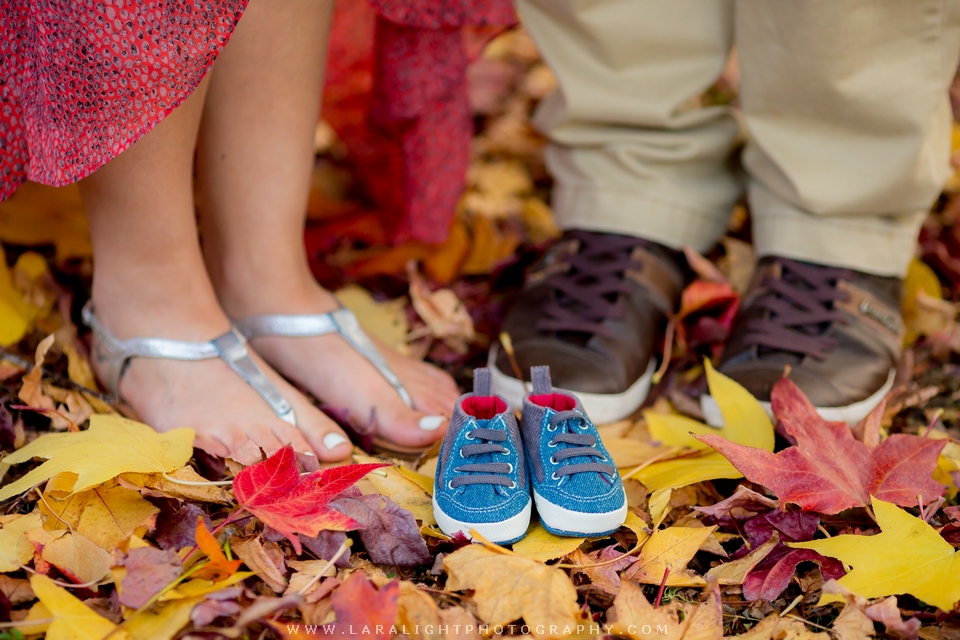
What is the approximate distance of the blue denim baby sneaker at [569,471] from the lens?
84cm

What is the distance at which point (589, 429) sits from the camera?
94cm

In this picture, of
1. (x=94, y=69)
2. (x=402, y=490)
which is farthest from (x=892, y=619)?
(x=94, y=69)

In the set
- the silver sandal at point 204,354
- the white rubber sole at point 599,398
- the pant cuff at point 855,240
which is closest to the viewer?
the silver sandal at point 204,354

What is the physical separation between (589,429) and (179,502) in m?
0.49

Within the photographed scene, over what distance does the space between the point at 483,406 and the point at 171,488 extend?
38cm

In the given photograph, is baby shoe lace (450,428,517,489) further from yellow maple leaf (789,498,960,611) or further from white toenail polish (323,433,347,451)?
yellow maple leaf (789,498,960,611)

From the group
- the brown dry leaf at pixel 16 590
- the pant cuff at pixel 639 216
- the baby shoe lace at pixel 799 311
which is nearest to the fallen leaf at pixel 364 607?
the brown dry leaf at pixel 16 590

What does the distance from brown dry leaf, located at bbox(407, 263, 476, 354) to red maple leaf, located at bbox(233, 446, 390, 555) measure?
60cm

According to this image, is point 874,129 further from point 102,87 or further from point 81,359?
point 81,359

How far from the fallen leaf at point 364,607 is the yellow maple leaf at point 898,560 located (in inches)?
16.2

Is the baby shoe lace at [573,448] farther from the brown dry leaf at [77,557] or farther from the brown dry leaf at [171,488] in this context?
the brown dry leaf at [77,557]

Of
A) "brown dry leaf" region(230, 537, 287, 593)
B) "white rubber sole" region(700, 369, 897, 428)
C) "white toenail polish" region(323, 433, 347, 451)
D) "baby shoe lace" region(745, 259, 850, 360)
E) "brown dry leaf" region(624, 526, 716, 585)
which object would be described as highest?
"brown dry leaf" region(230, 537, 287, 593)

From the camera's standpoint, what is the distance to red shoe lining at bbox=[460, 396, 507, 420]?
959 millimetres

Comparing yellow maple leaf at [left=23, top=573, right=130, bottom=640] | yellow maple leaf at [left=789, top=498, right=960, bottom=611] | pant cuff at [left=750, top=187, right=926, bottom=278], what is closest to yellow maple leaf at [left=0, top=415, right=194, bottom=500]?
yellow maple leaf at [left=23, top=573, right=130, bottom=640]
